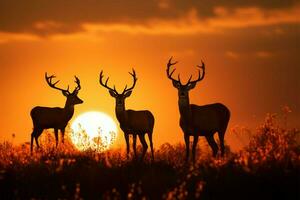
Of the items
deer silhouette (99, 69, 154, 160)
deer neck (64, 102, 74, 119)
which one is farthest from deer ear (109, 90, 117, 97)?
deer neck (64, 102, 74, 119)

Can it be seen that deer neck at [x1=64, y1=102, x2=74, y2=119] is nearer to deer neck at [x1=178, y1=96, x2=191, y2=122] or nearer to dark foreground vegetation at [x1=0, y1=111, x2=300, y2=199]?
deer neck at [x1=178, y1=96, x2=191, y2=122]

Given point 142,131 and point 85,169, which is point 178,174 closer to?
point 85,169

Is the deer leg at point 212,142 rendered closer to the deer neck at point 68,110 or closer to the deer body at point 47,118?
the deer body at point 47,118

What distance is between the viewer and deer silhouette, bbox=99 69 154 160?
20.8m

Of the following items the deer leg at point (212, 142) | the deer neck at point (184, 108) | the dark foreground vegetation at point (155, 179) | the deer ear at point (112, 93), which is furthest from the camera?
the deer ear at point (112, 93)

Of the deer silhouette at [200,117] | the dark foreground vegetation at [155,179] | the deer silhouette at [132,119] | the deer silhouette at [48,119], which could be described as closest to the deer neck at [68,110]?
the deer silhouette at [48,119]

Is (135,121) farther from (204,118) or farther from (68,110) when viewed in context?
(68,110)

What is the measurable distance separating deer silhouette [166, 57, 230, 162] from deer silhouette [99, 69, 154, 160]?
6.40ft

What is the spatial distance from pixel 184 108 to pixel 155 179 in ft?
21.1

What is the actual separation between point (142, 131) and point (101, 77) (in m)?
2.17

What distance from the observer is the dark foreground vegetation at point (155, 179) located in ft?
39.5

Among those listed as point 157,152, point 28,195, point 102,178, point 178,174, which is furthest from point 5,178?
point 157,152

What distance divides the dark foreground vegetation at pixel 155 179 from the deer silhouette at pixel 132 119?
500cm

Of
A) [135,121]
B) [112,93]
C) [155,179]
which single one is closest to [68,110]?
[112,93]
